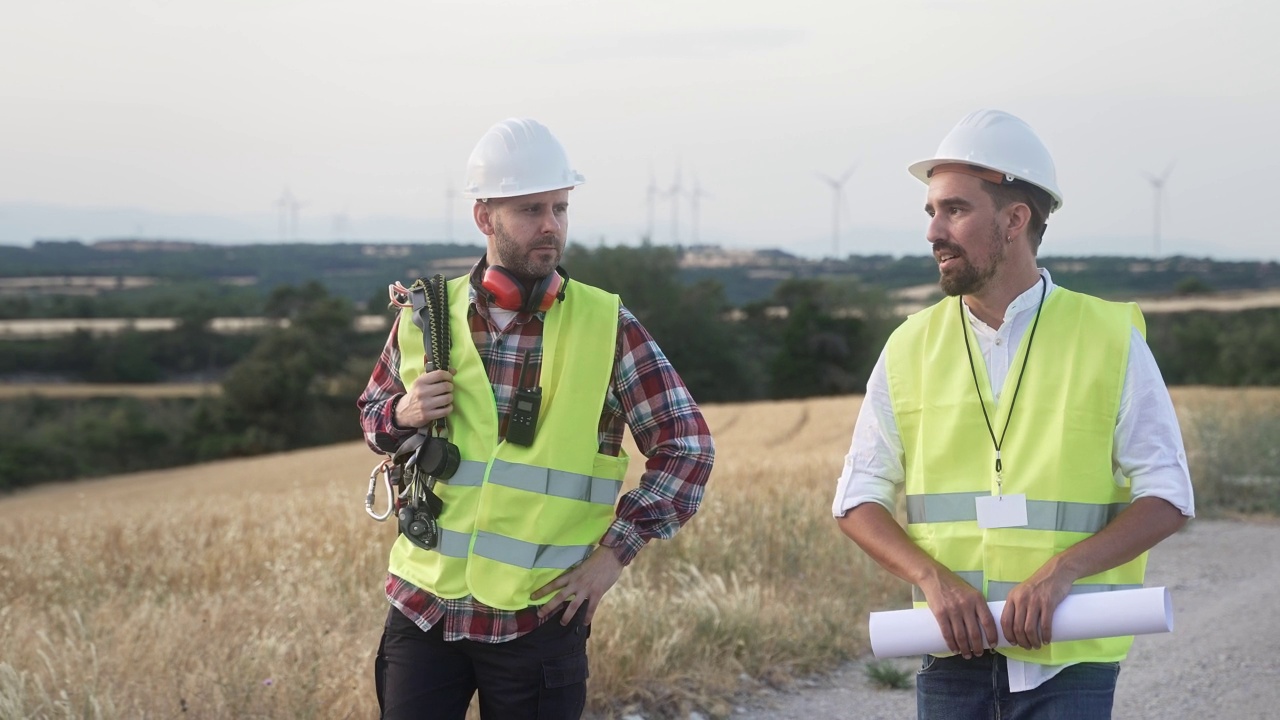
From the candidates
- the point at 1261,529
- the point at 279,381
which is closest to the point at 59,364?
the point at 279,381

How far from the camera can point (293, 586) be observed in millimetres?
8031

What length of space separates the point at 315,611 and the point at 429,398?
3823 millimetres

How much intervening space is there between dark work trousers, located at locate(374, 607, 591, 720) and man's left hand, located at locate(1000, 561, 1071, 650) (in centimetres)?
128

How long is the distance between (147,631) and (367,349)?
77937 millimetres

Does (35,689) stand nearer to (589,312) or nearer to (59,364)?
(589,312)

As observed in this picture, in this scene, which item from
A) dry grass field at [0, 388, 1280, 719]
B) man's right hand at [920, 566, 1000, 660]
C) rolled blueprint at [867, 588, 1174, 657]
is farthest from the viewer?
dry grass field at [0, 388, 1280, 719]

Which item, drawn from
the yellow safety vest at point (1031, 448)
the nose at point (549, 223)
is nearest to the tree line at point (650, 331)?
the nose at point (549, 223)

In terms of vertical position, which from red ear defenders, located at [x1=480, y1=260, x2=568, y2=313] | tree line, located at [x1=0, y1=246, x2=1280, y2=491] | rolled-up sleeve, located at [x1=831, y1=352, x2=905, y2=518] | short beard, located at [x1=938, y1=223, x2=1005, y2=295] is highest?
short beard, located at [x1=938, y1=223, x2=1005, y2=295]

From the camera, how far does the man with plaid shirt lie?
3703 millimetres

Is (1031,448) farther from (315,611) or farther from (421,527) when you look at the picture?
(315,611)

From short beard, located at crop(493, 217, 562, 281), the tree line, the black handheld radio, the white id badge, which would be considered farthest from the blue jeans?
the tree line

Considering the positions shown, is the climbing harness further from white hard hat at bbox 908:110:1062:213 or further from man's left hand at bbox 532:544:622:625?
white hard hat at bbox 908:110:1062:213

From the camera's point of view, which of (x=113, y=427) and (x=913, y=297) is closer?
(x=113, y=427)

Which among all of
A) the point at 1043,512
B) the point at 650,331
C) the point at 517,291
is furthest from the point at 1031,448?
the point at 650,331
